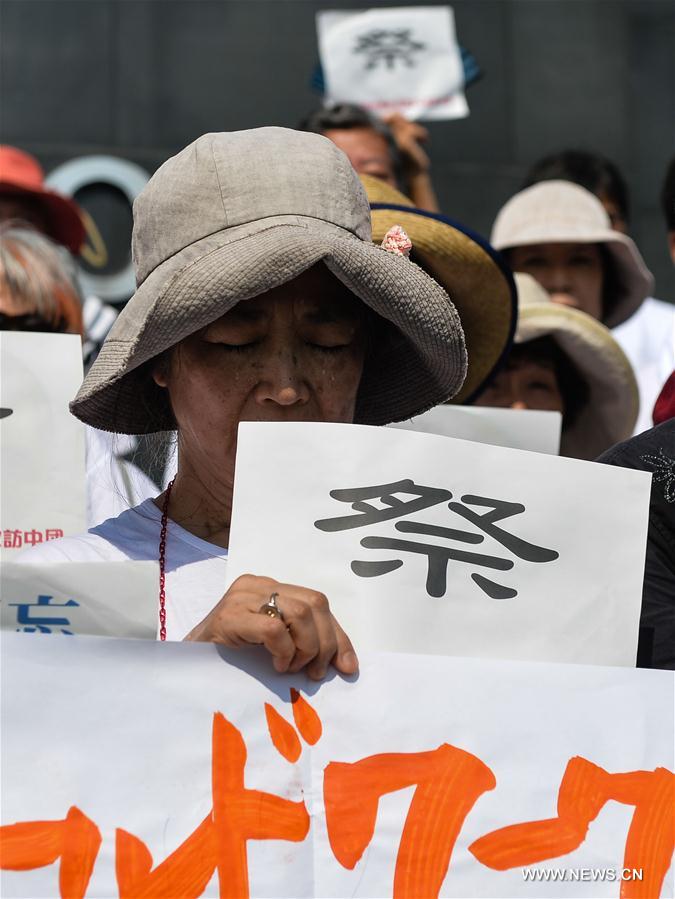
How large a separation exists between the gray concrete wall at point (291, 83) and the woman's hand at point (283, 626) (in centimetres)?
485

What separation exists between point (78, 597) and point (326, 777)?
320 millimetres

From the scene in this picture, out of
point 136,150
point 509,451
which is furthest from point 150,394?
point 136,150

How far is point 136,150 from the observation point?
244 inches

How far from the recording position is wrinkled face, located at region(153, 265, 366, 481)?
72.3 inches

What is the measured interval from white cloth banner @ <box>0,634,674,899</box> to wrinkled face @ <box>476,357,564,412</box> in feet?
5.64

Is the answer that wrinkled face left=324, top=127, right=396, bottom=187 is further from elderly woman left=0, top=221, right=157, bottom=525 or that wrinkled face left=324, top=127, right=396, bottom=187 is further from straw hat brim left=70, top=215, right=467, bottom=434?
straw hat brim left=70, top=215, right=467, bottom=434

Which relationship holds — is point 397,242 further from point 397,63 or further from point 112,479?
point 397,63

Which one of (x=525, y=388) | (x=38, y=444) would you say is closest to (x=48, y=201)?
(x=525, y=388)

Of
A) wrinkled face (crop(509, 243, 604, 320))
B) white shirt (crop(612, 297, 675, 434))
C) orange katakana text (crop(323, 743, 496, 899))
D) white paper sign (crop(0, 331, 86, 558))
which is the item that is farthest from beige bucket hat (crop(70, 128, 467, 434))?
white shirt (crop(612, 297, 675, 434))

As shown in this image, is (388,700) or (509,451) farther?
(509,451)

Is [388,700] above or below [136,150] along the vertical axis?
below

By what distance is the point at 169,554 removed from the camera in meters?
1.89

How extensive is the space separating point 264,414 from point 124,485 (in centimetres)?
45

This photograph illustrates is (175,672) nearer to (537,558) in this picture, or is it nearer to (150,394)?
(537,558)
